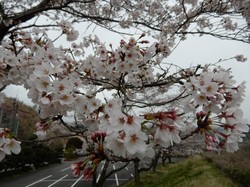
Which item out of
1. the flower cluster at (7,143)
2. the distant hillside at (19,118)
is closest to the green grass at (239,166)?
the flower cluster at (7,143)

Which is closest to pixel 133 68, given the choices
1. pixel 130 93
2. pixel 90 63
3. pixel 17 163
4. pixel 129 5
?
pixel 90 63

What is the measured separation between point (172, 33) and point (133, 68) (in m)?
2.31

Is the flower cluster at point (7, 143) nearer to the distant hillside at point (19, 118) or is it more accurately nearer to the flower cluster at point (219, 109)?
the flower cluster at point (219, 109)

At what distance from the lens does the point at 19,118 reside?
29.2 metres

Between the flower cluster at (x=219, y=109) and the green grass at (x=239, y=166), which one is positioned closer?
the flower cluster at (x=219, y=109)

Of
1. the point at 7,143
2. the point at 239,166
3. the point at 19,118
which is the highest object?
the point at 19,118

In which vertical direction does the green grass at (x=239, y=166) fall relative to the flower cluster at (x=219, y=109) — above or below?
below

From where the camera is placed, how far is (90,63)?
119 inches

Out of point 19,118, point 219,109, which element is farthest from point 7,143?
point 19,118

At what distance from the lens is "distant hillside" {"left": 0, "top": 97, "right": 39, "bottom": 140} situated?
22.8 m

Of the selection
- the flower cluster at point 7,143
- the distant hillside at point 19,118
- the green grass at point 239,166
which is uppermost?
the distant hillside at point 19,118

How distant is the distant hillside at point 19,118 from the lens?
22.8m

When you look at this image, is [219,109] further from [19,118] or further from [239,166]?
[19,118]

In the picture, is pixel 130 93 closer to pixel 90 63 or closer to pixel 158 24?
pixel 90 63
